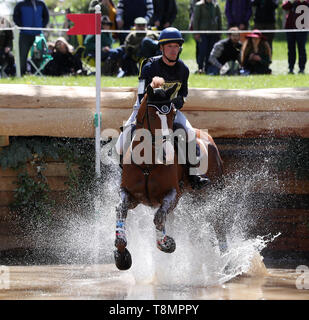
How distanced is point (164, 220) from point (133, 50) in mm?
5729

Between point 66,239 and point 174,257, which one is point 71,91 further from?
point 174,257

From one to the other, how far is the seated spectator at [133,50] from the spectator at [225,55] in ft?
3.77

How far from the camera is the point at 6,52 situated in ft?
40.7

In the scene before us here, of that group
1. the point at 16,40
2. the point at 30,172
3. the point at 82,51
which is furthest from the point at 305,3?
the point at 30,172

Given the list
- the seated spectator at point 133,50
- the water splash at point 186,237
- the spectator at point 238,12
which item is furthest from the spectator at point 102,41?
the water splash at point 186,237

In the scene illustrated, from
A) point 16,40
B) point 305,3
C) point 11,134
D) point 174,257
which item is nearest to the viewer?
point 174,257

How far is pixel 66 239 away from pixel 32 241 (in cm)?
42

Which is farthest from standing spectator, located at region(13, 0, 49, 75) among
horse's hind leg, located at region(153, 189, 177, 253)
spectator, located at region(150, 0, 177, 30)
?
horse's hind leg, located at region(153, 189, 177, 253)

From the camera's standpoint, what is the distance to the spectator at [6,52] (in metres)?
12.3

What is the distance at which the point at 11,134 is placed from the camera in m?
8.55

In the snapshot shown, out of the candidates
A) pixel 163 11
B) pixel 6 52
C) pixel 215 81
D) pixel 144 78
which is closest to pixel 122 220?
pixel 144 78

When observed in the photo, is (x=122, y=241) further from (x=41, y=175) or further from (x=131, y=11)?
(x=131, y=11)

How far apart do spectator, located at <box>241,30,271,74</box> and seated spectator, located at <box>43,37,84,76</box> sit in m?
2.73

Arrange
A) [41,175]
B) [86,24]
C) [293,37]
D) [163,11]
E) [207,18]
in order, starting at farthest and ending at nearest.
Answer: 1. [163,11]
2. [207,18]
3. [293,37]
4. [41,175]
5. [86,24]
